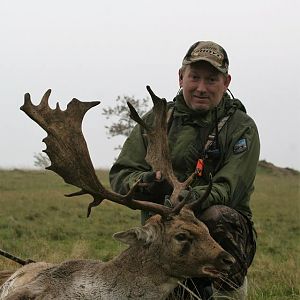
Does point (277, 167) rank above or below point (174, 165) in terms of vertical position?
above

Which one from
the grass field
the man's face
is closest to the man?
the man's face

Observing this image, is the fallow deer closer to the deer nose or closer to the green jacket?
the deer nose

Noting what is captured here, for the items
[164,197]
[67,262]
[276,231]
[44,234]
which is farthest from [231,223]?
[276,231]

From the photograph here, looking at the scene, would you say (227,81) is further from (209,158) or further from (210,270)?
(210,270)

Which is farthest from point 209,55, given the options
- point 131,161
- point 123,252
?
point 123,252

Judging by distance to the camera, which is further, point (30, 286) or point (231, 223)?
point (231, 223)

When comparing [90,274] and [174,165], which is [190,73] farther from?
[90,274]

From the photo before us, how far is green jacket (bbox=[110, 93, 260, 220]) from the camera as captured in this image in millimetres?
6156

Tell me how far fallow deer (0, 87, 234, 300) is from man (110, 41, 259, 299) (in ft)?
1.90

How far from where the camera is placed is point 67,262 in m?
5.66

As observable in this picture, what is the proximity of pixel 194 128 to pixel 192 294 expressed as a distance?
1.56 m

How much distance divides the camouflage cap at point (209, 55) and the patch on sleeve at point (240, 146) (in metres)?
0.66

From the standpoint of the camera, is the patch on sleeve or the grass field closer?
the patch on sleeve

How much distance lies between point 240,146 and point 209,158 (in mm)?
299
